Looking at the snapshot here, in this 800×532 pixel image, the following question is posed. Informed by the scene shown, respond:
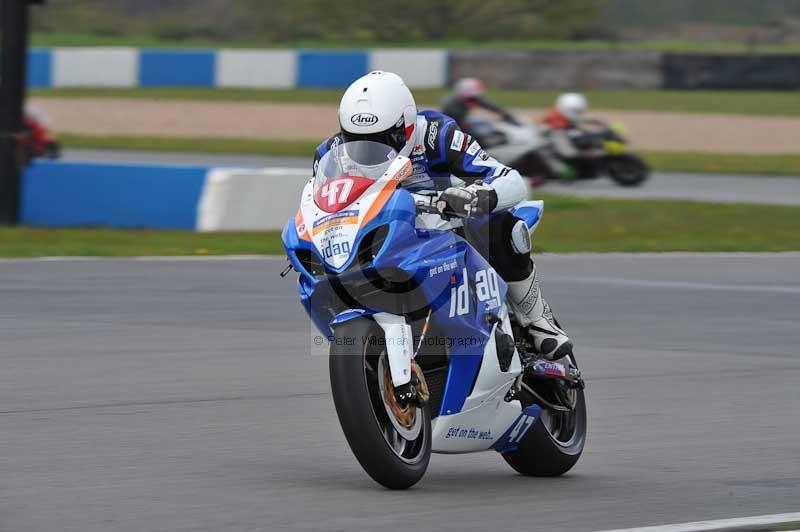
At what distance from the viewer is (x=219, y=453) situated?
6293mm

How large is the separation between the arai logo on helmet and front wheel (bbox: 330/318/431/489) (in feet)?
2.29

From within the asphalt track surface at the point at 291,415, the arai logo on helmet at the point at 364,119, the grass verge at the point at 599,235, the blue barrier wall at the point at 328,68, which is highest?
the arai logo on helmet at the point at 364,119

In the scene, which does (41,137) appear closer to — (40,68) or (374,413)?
(40,68)

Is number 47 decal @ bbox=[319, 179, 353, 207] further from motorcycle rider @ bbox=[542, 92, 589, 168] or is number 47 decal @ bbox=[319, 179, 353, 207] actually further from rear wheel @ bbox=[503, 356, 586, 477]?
motorcycle rider @ bbox=[542, 92, 589, 168]

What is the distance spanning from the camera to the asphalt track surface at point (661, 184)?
2041 centimetres

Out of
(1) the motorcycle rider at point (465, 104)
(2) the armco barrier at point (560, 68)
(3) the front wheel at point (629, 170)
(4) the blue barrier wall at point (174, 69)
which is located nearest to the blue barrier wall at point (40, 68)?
(4) the blue barrier wall at point (174, 69)

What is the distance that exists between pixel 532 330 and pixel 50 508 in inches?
77.9

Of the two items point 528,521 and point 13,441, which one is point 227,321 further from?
point 528,521

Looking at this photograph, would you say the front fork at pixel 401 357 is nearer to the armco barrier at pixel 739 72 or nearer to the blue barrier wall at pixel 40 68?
the armco barrier at pixel 739 72

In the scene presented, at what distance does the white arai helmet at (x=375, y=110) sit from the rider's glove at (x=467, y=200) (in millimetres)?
285

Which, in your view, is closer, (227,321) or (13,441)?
(13,441)

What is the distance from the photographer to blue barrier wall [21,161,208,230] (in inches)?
643

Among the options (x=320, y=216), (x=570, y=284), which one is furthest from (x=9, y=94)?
(x=320, y=216)

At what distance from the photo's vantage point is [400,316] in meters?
5.41
